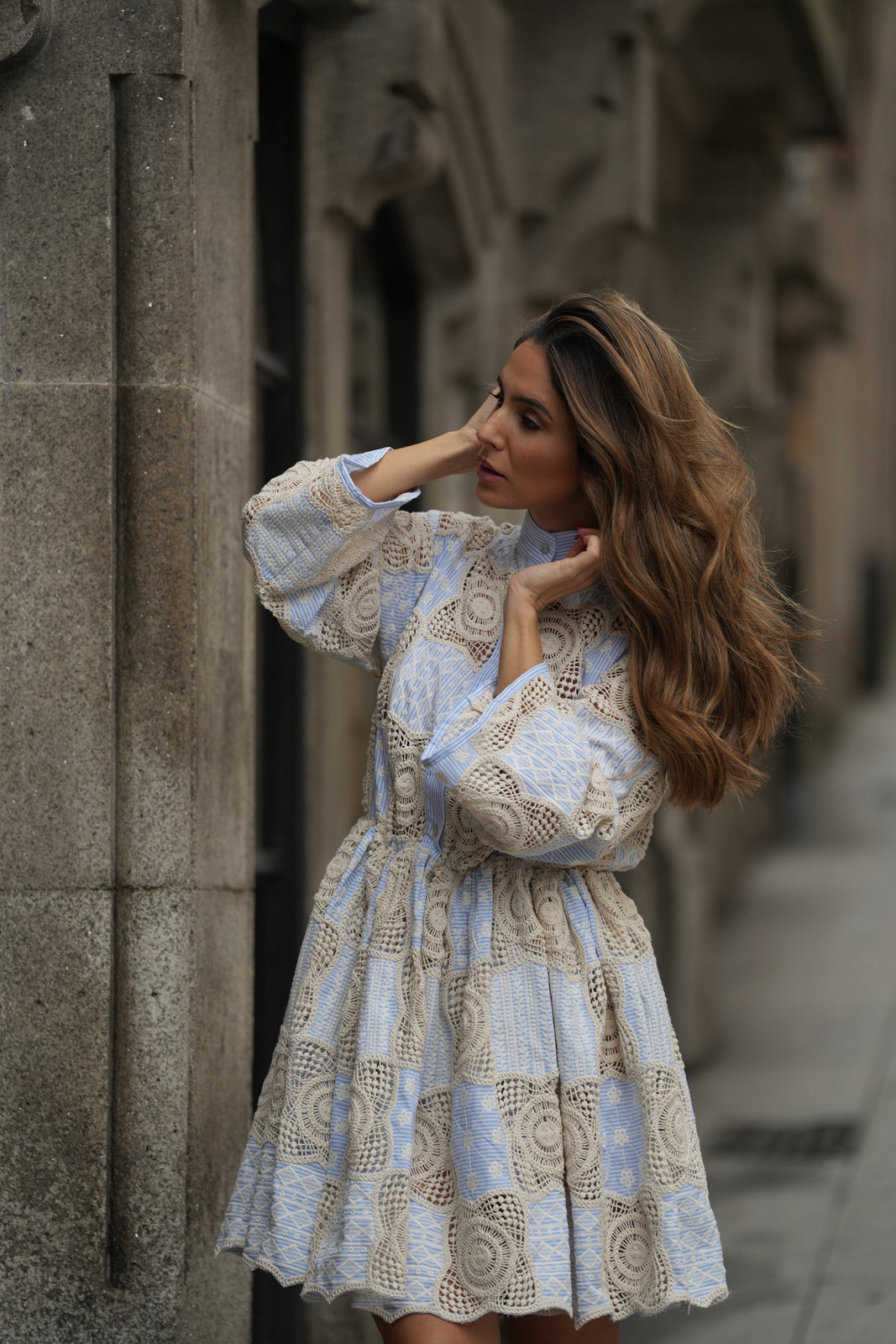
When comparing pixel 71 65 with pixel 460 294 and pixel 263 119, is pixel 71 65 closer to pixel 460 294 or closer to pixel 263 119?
pixel 263 119

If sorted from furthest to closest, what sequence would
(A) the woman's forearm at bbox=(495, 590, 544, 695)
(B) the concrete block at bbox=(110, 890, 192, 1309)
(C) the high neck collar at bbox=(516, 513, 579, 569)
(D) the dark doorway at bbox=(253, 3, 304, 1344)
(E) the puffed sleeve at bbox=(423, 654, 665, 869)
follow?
(D) the dark doorway at bbox=(253, 3, 304, 1344) → (B) the concrete block at bbox=(110, 890, 192, 1309) → (C) the high neck collar at bbox=(516, 513, 579, 569) → (A) the woman's forearm at bbox=(495, 590, 544, 695) → (E) the puffed sleeve at bbox=(423, 654, 665, 869)

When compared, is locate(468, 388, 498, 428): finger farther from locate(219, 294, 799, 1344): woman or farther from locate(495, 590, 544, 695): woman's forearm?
locate(495, 590, 544, 695): woman's forearm

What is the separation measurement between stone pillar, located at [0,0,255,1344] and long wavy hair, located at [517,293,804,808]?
81 cm

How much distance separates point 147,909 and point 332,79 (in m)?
2.63

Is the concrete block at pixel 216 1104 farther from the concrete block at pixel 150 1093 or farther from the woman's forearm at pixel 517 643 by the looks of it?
the woman's forearm at pixel 517 643

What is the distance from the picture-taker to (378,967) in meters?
2.74

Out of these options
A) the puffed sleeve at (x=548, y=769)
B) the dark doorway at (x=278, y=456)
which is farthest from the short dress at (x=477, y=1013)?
the dark doorway at (x=278, y=456)

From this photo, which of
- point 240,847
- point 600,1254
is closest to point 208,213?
point 240,847

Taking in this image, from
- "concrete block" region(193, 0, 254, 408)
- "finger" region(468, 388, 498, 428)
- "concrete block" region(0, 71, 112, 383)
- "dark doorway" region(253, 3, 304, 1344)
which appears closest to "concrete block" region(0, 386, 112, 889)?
"concrete block" region(0, 71, 112, 383)

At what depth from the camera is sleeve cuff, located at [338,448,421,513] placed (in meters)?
2.86

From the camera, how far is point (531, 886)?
2820 millimetres

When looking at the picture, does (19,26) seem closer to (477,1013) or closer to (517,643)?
(517,643)

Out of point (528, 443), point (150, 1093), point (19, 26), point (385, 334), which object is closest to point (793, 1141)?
point (385, 334)

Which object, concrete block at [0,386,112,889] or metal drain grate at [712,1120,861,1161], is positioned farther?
metal drain grate at [712,1120,861,1161]
